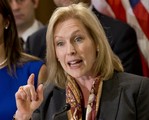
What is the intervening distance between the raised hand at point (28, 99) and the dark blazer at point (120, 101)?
120 millimetres

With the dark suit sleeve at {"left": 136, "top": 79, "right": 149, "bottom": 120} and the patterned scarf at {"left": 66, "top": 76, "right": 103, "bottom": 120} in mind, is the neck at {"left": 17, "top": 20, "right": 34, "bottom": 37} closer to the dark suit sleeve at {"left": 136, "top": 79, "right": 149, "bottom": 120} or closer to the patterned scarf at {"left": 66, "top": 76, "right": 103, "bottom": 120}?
the patterned scarf at {"left": 66, "top": 76, "right": 103, "bottom": 120}

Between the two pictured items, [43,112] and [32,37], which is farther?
[32,37]

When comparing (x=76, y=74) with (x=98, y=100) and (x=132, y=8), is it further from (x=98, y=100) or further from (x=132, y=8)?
(x=132, y=8)

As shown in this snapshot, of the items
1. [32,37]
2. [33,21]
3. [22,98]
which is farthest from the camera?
[33,21]

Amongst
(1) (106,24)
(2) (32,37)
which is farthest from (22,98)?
(2) (32,37)

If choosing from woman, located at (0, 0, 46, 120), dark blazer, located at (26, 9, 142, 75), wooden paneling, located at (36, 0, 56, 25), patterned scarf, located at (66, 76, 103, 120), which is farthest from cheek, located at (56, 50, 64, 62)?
wooden paneling, located at (36, 0, 56, 25)

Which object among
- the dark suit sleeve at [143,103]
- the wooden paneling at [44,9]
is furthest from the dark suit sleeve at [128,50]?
the wooden paneling at [44,9]

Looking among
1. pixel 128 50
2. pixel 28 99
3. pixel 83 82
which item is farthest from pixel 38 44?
pixel 28 99

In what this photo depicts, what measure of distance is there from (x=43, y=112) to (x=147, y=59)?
831 mm

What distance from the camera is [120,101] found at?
1899 mm

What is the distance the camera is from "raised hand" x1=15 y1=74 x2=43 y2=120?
5.97ft

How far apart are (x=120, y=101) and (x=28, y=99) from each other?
383mm

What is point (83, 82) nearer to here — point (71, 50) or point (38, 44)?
point (71, 50)

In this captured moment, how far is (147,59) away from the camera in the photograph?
2598 mm
